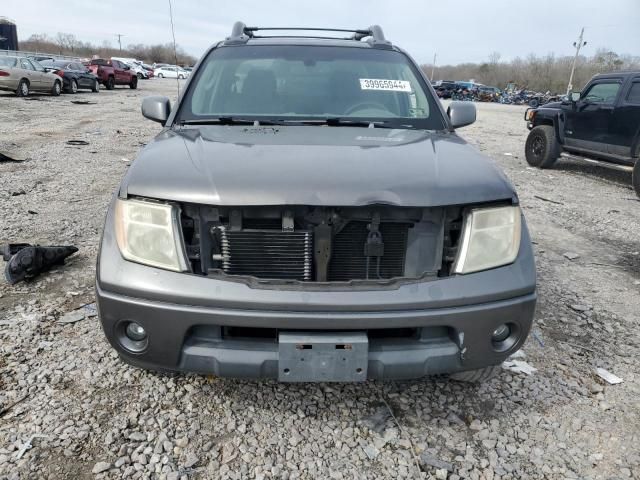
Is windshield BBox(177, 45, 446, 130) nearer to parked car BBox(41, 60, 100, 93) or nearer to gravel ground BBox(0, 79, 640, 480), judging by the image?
gravel ground BBox(0, 79, 640, 480)

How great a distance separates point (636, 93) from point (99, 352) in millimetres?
8465

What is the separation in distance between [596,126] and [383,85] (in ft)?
22.5

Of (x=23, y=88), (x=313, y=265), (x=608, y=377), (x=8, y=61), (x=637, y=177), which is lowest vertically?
(x=608, y=377)

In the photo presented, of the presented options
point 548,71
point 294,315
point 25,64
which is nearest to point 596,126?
point 294,315

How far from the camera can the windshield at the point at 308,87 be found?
286 centimetres

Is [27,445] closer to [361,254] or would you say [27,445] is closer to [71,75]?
[361,254]

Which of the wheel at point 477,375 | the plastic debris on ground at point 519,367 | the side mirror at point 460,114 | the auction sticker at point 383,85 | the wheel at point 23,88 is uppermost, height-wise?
the auction sticker at point 383,85

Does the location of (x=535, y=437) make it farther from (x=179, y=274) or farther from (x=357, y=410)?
(x=179, y=274)

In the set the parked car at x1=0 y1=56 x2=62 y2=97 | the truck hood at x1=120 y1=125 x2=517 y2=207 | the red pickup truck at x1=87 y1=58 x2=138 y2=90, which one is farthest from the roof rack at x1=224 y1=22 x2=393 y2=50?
the red pickup truck at x1=87 y1=58 x2=138 y2=90

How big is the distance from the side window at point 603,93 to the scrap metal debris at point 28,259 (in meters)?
8.44

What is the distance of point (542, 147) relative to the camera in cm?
920

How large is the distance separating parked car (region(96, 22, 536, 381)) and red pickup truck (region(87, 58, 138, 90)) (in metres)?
27.7

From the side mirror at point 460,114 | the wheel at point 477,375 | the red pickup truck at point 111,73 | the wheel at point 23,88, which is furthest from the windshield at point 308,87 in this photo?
the red pickup truck at point 111,73

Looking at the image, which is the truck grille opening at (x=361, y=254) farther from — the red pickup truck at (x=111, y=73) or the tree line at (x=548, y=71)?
the tree line at (x=548, y=71)
